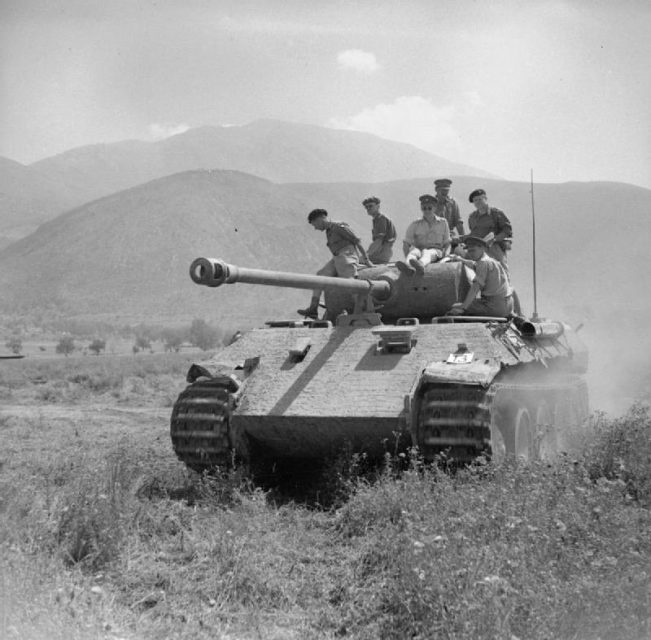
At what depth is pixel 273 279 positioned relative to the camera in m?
7.29

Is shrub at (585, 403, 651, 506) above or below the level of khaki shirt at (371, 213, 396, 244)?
below

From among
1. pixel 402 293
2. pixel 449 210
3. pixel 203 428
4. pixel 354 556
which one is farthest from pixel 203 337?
pixel 354 556

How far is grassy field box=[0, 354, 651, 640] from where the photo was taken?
4.51 m

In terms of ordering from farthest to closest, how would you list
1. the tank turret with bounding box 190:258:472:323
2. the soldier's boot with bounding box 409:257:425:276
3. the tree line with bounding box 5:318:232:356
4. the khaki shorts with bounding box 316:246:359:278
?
the tree line with bounding box 5:318:232:356 < the khaki shorts with bounding box 316:246:359:278 < the soldier's boot with bounding box 409:257:425:276 < the tank turret with bounding box 190:258:472:323

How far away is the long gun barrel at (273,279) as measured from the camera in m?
6.39

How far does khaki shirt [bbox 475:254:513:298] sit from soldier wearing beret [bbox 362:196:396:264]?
193 cm

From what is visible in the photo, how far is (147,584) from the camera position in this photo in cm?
557

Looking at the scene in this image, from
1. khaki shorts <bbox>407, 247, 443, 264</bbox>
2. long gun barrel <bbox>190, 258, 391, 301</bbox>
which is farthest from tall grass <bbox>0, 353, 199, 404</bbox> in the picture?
long gun barrel <bbox>190, 258, 391, 301</bbox>

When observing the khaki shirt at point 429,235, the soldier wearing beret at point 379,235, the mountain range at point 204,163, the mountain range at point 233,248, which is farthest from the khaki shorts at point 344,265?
the mountain range at point 204,163

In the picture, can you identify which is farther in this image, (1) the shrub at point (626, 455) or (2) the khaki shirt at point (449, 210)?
(2) the khaki shirt at point (449, 210)

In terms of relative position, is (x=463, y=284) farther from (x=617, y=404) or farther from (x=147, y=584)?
(x=617, y=404)

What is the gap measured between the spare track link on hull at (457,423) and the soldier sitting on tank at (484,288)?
75.5 inches

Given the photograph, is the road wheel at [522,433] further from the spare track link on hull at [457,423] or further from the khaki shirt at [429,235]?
the khaki shirt at [429,235]

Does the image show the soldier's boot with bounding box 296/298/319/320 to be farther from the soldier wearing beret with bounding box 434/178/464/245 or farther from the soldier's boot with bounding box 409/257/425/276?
the soldier wearing beret with bounding box 434/178/464/245
